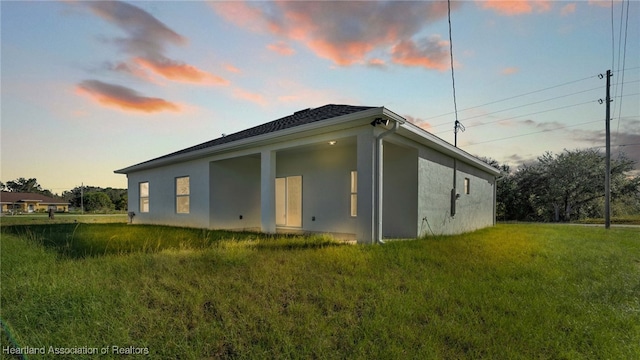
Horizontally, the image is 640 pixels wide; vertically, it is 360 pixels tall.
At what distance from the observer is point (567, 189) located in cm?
2233

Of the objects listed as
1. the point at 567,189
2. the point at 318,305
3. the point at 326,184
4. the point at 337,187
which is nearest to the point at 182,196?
the point at 326,184

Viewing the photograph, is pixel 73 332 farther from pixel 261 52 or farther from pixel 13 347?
pixel 261 52

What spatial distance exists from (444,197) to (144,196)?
43.9 ft

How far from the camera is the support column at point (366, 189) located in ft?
21.0

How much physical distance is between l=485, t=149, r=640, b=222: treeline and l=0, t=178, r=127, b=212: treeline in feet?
152

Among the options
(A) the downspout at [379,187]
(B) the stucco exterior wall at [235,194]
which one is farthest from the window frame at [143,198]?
(A) the downspout at [379,187]

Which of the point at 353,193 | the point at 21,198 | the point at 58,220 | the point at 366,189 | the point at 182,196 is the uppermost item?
the point at 366,189

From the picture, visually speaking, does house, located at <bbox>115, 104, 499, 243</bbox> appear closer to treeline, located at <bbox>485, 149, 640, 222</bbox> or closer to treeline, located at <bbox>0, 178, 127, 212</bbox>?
treeline, located at <bbox>485, 149, 640, 222</bbox>

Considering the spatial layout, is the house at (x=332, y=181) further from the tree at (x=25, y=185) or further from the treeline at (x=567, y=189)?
the tree at (x=25, y=185)

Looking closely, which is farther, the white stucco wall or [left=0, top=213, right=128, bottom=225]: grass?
[left=0, top=213, right=128, bottom=225]: grass

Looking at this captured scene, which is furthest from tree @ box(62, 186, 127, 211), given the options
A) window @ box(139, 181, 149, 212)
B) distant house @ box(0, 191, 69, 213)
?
window @ box(139, 181, 149, 212)

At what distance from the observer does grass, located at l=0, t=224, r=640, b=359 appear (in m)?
2.58

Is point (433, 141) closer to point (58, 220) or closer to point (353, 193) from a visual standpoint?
point (353, 193)

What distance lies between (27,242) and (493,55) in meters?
13.1
